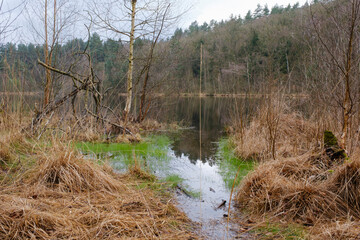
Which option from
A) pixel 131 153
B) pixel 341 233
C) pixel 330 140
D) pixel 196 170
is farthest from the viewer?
pixel 131 153

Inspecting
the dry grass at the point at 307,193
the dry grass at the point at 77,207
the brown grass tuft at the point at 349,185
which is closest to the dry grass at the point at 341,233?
the dry grass at the point at 307,193

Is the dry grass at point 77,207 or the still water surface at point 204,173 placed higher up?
the dry grass at point 77,207

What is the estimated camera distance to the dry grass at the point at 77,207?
2133 mm

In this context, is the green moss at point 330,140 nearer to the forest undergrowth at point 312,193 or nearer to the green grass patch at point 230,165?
the forest undergrowth at point 312,193

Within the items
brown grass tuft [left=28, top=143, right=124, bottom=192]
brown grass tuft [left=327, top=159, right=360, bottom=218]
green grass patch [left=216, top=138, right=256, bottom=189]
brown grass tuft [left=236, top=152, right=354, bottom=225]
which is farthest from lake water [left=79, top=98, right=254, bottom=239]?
brown grass tuft [left=327, top=159, right=360, bottom=218]

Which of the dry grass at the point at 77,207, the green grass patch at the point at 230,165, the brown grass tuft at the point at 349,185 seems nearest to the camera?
the dry grass at the point at 77,207

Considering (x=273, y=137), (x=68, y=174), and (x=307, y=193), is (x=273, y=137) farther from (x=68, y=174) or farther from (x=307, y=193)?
(x=68, y=174)

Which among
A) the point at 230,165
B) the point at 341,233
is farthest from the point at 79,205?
the point at 230,165

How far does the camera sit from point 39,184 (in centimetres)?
309

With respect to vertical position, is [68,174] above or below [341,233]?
above

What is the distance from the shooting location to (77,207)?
2715mm

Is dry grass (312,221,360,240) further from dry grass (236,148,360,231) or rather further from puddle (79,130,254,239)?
puddle (79,130,254,239)

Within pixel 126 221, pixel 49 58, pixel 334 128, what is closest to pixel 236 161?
pixel 334 128

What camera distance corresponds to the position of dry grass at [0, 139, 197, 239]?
7.00 ft
